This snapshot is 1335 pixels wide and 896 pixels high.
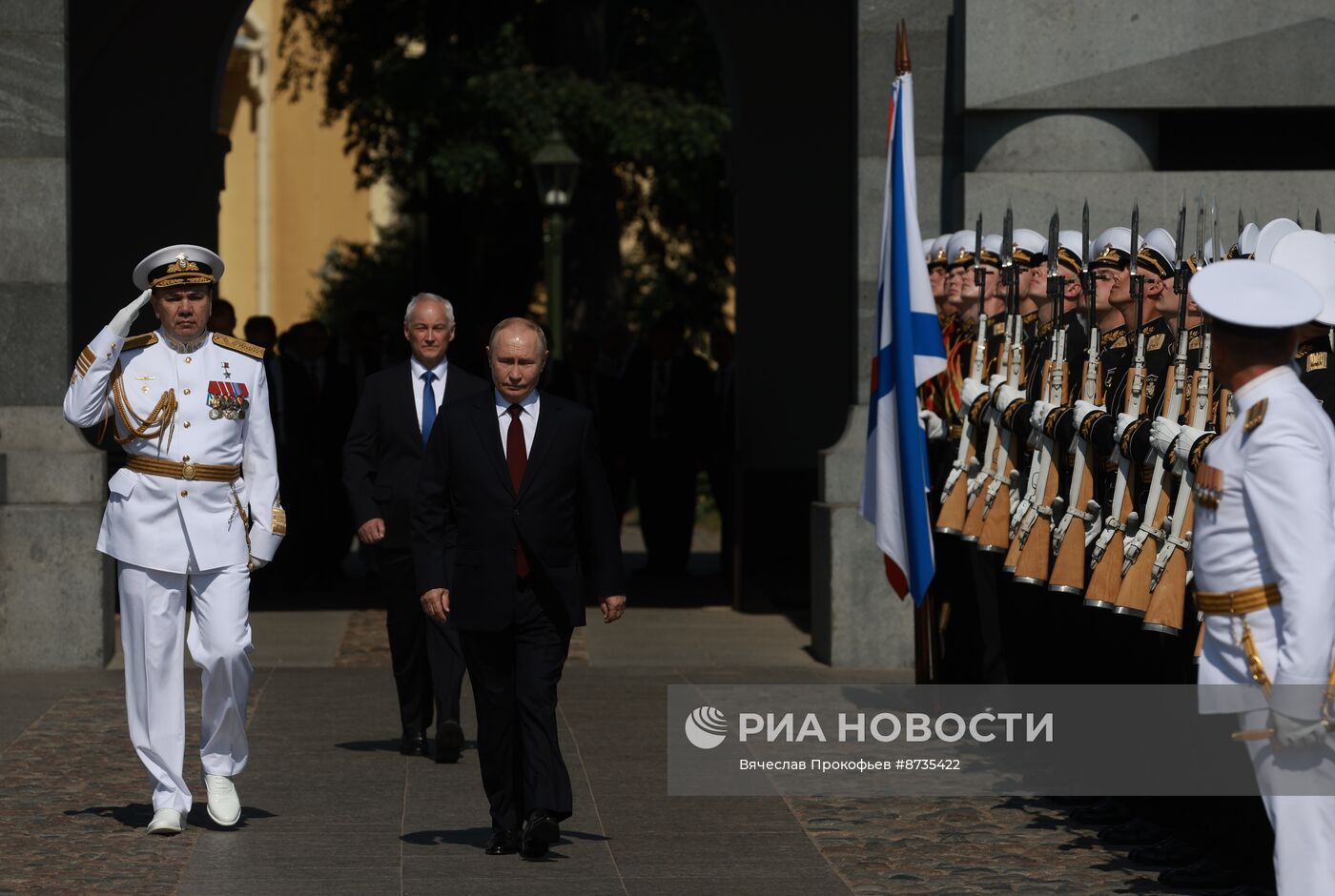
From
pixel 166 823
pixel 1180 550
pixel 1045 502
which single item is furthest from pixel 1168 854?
pixel 166 823

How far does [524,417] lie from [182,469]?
1182 millimetres

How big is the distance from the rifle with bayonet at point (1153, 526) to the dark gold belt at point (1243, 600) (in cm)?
192

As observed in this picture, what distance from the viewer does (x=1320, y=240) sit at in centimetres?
655

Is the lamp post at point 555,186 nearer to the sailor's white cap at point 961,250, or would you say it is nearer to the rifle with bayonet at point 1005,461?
the sailor's white cap at point 961,250

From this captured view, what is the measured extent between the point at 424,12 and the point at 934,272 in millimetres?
17866

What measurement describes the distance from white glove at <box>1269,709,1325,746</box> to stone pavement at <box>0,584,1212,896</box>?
1877mm

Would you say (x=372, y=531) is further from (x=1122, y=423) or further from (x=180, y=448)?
(x=1122, y=423)

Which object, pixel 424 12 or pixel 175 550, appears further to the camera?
pixel 424 12

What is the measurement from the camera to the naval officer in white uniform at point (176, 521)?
805 cm

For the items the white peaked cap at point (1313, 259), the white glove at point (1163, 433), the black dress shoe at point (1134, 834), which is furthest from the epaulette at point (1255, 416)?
the black dress shoe at point (1134, 834)

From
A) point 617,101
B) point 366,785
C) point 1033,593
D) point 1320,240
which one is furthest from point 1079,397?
point 617,101

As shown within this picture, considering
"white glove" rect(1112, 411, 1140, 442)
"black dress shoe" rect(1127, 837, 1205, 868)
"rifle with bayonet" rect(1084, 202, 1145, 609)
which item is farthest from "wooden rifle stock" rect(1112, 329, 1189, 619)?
"black dress shoe" rect(1127, 837, 1205, 868)

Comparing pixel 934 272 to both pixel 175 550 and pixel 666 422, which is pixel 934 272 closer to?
pixel 175 550

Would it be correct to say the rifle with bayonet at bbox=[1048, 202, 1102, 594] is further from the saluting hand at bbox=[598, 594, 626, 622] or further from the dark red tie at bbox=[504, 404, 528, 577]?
the dark red tie at bbox=[504, 404, 528, 577]
